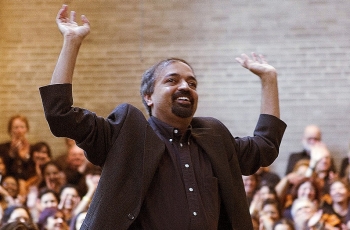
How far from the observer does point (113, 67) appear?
27.9 ft

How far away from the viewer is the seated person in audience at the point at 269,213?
570cm

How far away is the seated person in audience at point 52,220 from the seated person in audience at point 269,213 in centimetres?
150

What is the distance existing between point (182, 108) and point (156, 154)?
216mm

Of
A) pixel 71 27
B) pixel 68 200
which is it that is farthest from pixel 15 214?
pixel 71 27

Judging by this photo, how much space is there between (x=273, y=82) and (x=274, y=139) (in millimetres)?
248

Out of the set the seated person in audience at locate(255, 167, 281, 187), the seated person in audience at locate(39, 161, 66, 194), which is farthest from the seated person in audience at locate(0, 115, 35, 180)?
the seated person in audience at locate(255, 167, 281, 187)

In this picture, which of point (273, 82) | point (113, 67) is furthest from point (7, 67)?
point (273, 82)

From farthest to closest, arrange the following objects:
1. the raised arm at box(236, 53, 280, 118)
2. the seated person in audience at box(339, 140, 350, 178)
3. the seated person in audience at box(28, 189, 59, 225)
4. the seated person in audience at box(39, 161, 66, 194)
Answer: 1. the seated person in audience at box(339, 140, 350, 178)
2. the seated person in audience at box(39, 161, 66, 194)
3. the seated person in audience at box(28, 189, 59, 225)
4. the raised arm at box(236, 53, 280, 118)

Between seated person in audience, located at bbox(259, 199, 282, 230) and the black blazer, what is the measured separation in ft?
9.26

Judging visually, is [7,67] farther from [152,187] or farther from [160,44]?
[152,187]

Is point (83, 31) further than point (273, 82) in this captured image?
No

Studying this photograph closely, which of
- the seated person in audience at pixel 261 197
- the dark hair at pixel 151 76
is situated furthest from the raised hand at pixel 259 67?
the seated person in audience at pixel 261 197

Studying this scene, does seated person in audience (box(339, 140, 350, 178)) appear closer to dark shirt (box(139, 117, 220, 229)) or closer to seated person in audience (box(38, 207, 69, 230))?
seated person in audience (box(38, 207, 69, 230))

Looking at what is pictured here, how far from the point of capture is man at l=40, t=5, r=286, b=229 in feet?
8.75
